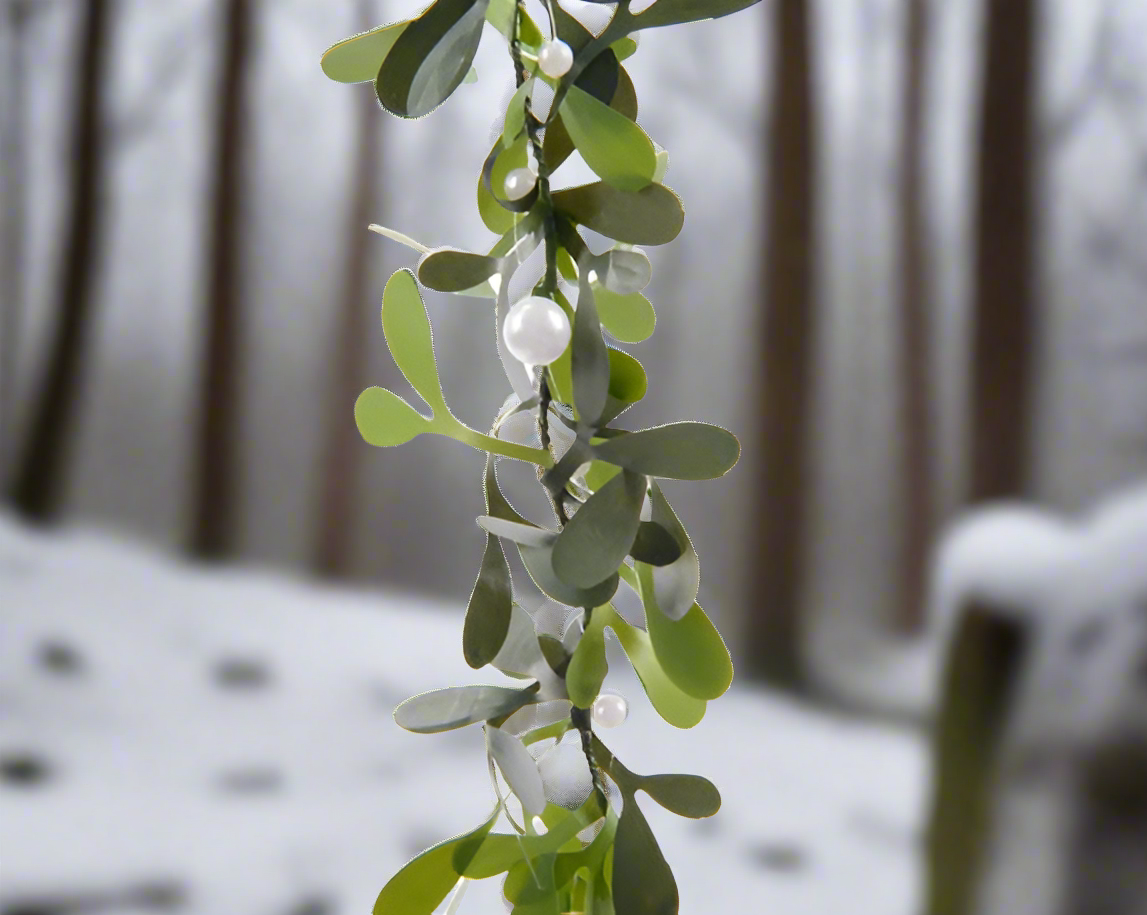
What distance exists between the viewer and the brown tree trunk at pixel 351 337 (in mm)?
1283

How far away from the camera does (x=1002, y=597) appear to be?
78 centimetres

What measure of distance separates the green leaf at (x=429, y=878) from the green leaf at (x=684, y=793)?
0.07 ft

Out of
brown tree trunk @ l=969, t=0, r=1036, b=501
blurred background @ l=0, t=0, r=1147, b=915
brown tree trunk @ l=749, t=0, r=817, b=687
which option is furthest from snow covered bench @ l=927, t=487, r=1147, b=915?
brown tree trunk @ l=749, t=0, r=817, b=687

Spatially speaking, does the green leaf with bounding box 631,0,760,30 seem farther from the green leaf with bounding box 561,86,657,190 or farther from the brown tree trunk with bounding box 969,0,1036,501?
the brown tree trunk with bounding box 969,0,1036,501

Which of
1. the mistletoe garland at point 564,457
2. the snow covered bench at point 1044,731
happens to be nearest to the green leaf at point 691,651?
the mistletoe garland at point 564,457

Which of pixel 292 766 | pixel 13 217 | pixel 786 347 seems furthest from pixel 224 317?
pixel 786 347

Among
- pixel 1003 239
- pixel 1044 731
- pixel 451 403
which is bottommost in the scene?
pixel 1044 731

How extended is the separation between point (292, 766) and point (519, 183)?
1.09m

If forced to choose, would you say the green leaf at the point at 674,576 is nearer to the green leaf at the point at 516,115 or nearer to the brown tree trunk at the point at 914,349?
the green leaf at the point at 516,115

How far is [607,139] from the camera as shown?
118 millimetres

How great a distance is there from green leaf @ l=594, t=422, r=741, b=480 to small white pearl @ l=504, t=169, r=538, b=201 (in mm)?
33

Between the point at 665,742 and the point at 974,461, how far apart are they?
0.45 meters

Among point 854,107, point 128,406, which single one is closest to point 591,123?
point 854,107

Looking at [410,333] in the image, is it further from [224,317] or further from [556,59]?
[224,317]
